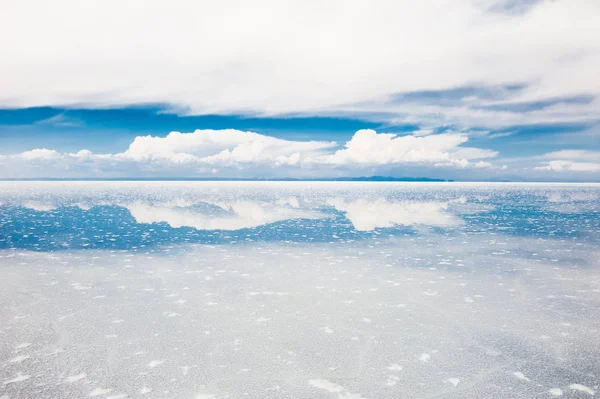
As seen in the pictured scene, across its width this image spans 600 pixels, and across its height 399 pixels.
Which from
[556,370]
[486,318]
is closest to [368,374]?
→ [556,370]

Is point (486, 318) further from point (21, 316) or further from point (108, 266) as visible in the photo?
point (108, 266)

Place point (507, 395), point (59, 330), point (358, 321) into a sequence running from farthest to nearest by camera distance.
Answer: point (358, 321) → point (59, 330) → point (507, 395)

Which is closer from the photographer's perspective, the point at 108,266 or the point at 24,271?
the point at 24,271

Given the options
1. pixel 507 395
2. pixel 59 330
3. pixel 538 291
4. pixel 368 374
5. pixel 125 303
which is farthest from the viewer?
pixel 538 291
